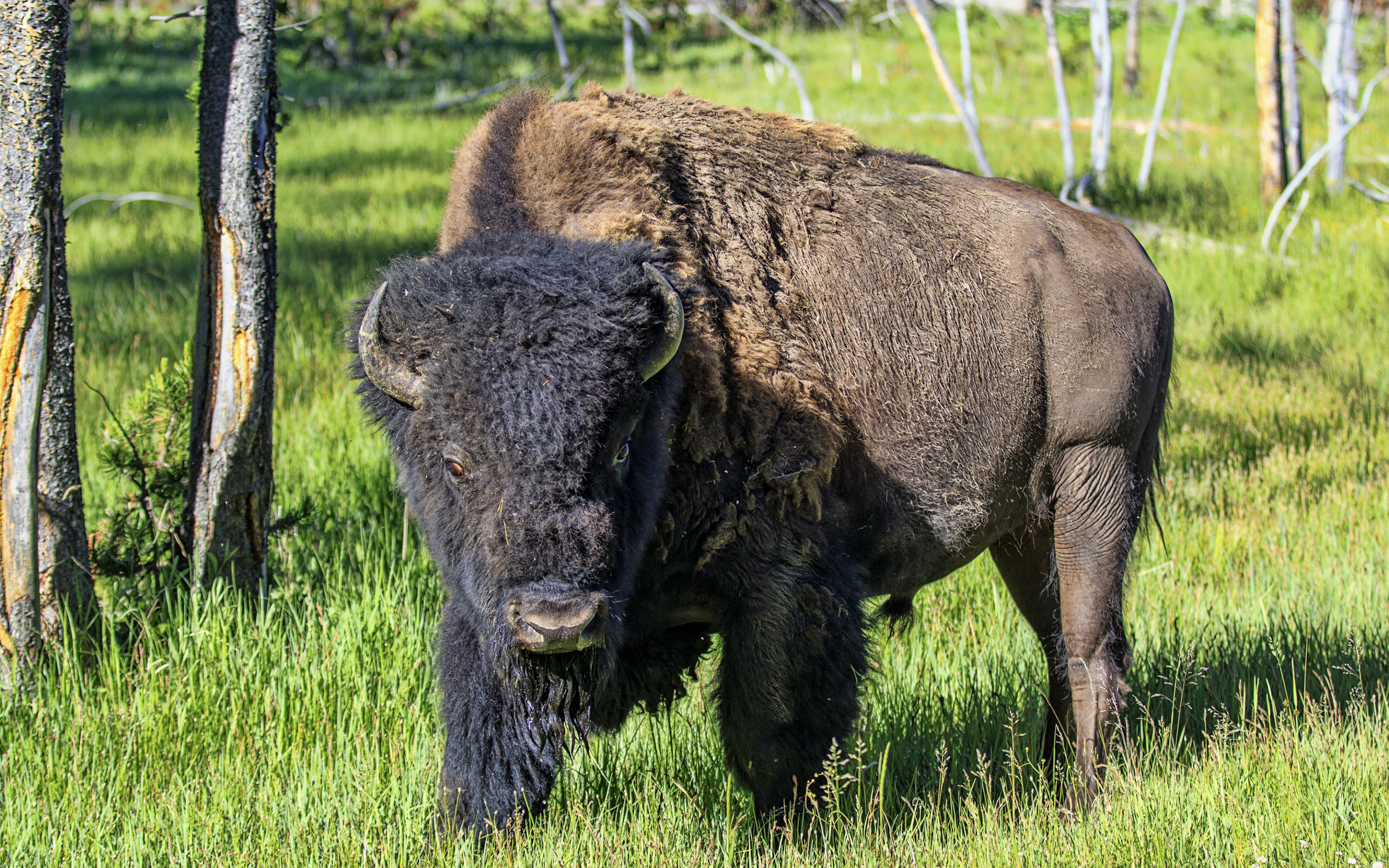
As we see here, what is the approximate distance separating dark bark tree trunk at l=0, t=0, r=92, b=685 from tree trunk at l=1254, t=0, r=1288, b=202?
38.1 ft

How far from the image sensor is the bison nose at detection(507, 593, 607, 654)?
7.83 feet

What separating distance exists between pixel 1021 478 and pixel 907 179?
1148mm

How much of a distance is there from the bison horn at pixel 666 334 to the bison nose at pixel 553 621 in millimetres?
597

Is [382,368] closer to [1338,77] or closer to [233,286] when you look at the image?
[233,286]

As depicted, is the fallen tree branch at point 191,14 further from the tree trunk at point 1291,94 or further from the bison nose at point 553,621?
the tree trunk at point 1291,94

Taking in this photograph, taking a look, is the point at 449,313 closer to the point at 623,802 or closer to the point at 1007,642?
the point at 623,802

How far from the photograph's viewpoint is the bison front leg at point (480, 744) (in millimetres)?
3049

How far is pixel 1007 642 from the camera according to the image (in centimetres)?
478

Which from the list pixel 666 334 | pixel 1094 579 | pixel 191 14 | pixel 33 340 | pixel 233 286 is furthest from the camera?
pixel 191 14

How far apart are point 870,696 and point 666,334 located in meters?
2.17

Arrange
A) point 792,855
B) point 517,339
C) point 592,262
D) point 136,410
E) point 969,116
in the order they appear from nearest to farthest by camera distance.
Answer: point 517,339, point 592,262, point 792,855, point 136,410, point 969,116

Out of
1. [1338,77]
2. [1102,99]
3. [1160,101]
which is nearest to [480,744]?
[1102,99]

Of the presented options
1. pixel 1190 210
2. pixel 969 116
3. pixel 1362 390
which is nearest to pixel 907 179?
pixel 1362 390

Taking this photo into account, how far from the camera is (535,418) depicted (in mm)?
→ 2461
